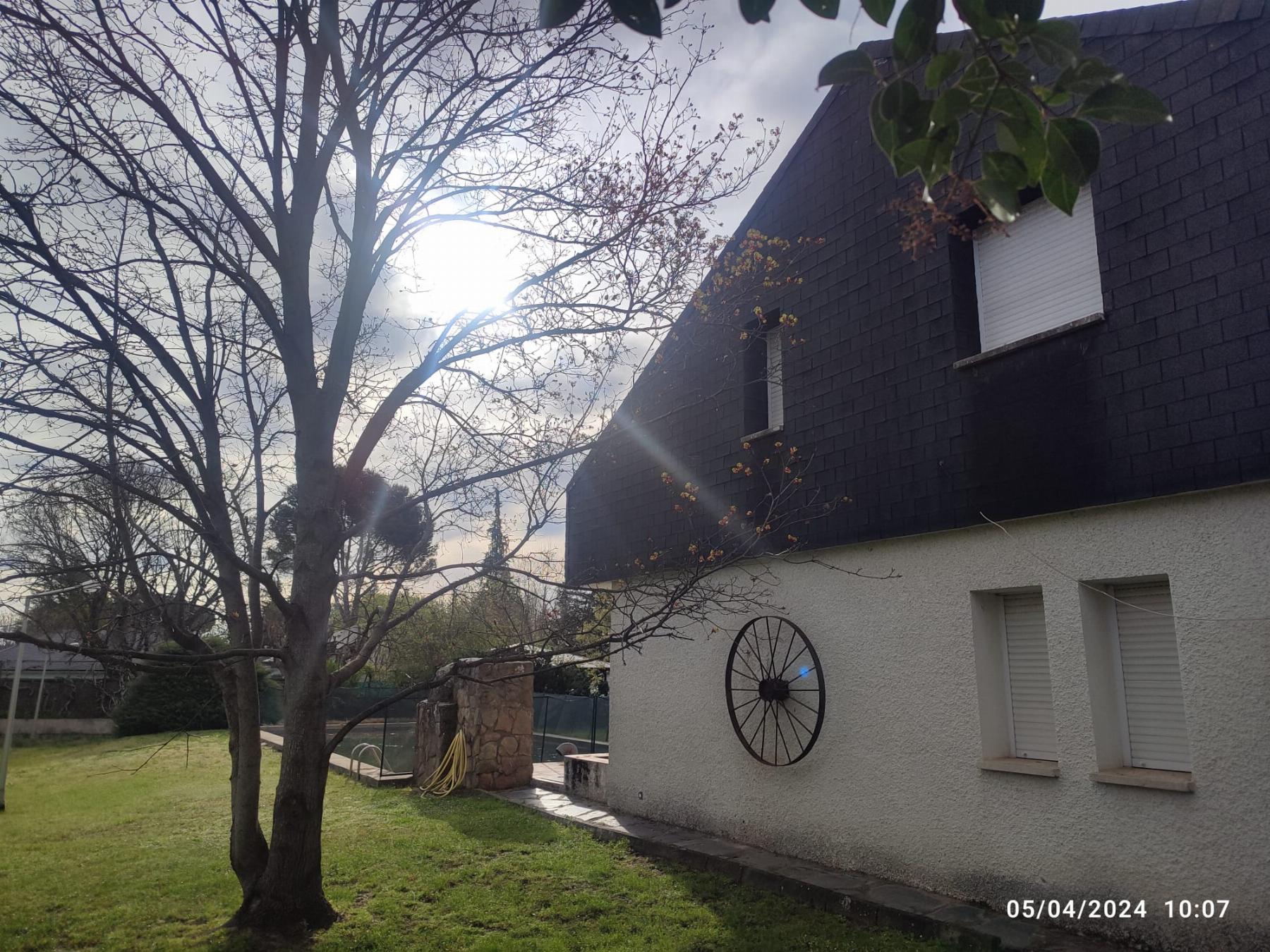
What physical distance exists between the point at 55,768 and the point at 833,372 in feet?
53.7

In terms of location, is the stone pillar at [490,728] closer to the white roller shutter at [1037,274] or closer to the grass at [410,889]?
the grass at [410,889]

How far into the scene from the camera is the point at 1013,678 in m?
6.05

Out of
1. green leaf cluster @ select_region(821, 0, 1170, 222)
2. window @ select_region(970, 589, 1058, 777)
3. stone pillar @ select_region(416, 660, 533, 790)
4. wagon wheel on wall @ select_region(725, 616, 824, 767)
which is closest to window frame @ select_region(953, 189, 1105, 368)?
window @ select_region(970, 589, 1058, 777)

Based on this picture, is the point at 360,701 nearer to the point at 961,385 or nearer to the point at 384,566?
the point at 384,566

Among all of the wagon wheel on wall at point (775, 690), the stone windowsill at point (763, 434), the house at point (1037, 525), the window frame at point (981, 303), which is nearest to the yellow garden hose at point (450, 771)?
the house at point (1037, 525)

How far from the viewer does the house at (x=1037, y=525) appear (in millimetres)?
4715

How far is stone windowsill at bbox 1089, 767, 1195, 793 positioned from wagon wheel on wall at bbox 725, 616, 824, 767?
2.30 meters

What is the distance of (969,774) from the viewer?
587cm

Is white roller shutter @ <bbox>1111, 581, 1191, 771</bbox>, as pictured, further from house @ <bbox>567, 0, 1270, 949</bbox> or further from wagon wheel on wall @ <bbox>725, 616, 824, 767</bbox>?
wagon wheel on wall @ <bbox>725, 616, 824, 767</bbox>

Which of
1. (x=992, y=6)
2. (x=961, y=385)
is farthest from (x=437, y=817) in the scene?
(x=992, y=6)

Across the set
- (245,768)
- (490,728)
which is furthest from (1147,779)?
(490,728)

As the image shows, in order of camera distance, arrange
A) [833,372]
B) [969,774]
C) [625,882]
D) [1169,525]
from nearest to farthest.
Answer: [1169,525] < [969,774] < [625,882] < [833,372]

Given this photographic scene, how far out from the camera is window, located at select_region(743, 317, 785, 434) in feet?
27.3

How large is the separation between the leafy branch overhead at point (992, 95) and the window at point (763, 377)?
6443 millimetres
